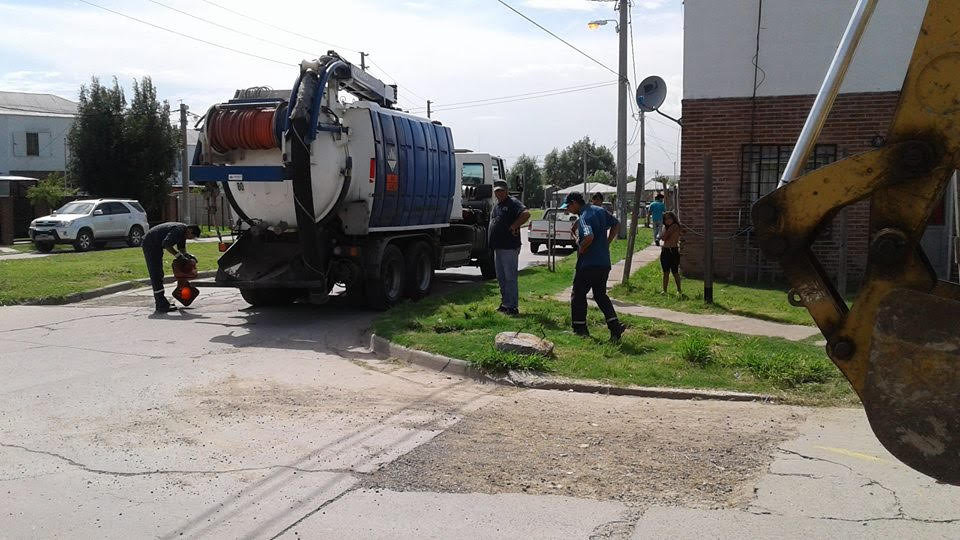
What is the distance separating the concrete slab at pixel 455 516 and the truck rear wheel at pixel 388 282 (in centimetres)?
793

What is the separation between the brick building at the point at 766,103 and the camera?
1528 cm

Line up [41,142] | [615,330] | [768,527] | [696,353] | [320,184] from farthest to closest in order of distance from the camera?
[41,142] → [320,184] → [615,330] → [696,353] → [768,527]

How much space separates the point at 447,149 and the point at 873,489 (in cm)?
1143

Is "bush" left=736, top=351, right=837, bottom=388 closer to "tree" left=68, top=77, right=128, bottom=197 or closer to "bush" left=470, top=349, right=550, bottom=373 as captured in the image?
"bush" left=470, top=349, right=550, bottom=373

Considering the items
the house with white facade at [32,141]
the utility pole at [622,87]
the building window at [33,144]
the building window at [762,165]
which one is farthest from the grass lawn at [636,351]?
the building window at [33,144]

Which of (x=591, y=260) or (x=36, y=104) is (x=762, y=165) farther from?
(x=36, y=104)

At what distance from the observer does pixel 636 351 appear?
9.38m

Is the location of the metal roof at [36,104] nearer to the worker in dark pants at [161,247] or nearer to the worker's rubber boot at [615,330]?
the worker in dark pants at [161,247]

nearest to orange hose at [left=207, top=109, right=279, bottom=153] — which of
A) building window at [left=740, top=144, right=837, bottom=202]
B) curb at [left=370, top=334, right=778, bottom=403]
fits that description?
curb at [left=370, top=334, right=778, bottom=403]

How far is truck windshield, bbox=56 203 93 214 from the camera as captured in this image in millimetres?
28219

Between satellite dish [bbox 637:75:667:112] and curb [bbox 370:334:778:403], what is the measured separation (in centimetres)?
678

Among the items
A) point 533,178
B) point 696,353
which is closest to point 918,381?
point 696,353

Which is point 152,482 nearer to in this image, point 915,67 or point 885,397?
point 885,397

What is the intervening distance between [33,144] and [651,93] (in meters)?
47.2
